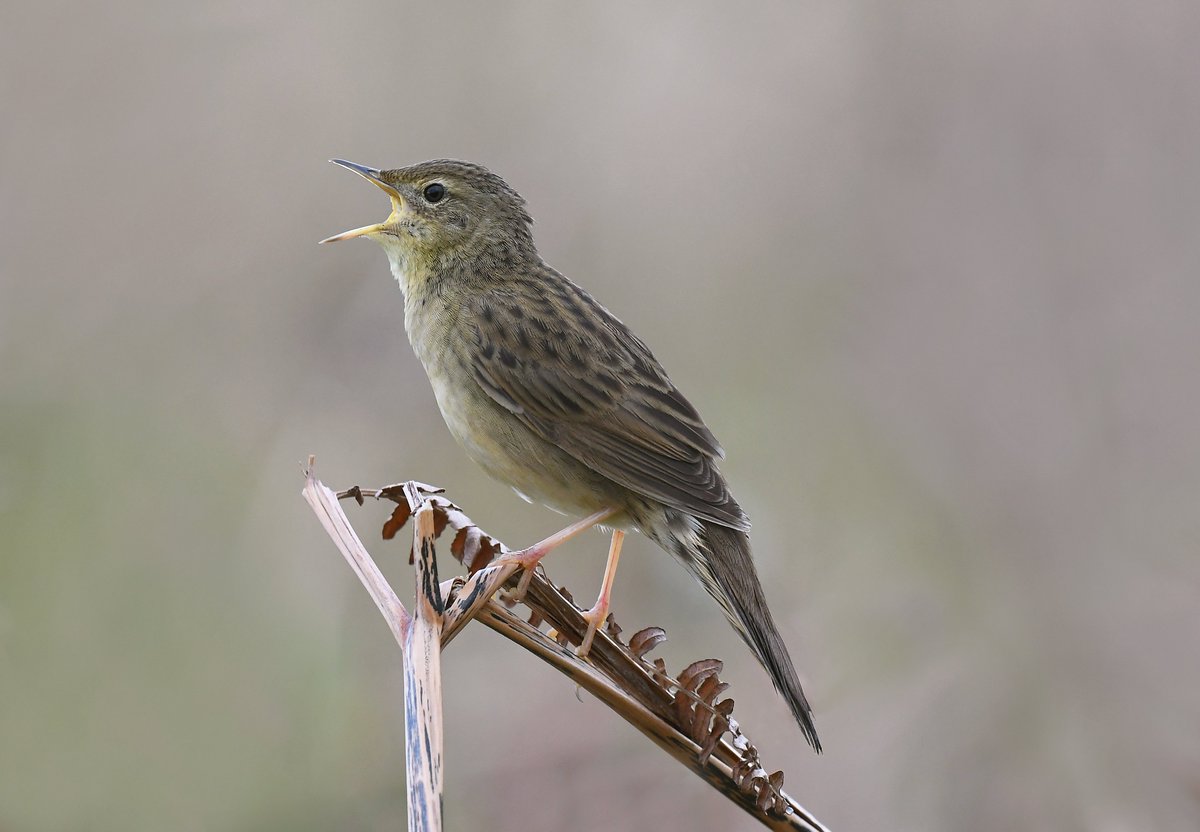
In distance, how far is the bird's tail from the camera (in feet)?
8.87

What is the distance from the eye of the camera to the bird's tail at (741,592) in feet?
8.87

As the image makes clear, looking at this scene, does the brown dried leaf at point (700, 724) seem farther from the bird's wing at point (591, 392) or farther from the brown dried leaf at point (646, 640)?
the bird's wing at point (591, 392)

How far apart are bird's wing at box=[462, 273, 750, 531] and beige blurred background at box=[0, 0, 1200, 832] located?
725mm

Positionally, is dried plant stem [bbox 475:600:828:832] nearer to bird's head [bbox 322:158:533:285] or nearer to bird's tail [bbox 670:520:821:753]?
bird's tail [bbox 670:520:821:753]

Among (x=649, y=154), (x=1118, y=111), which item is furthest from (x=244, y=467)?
(x=1118, y=111)

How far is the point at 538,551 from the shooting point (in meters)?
2.83

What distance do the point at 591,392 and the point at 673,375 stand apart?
4.66ft

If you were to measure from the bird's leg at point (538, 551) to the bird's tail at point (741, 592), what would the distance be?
214 millimetres

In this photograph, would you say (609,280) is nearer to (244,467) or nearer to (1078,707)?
(244,467)

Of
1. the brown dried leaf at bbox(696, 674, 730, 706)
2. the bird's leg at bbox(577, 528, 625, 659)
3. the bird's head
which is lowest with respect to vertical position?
the brown dried leaf at bbox(696, 674, 730, 706)

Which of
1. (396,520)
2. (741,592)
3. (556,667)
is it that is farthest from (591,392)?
(556,667)

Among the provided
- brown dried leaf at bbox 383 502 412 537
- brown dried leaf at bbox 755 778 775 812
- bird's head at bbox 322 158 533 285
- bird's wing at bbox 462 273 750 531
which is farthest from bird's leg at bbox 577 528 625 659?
bird's head at bbox 322 158 533 285

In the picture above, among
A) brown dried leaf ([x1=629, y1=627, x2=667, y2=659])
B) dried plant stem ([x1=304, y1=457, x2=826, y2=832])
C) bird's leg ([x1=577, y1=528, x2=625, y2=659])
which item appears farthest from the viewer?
bird's leg ([x1=577, y1=528, x2=625, y2=659])

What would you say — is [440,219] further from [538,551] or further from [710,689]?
[710,689]
